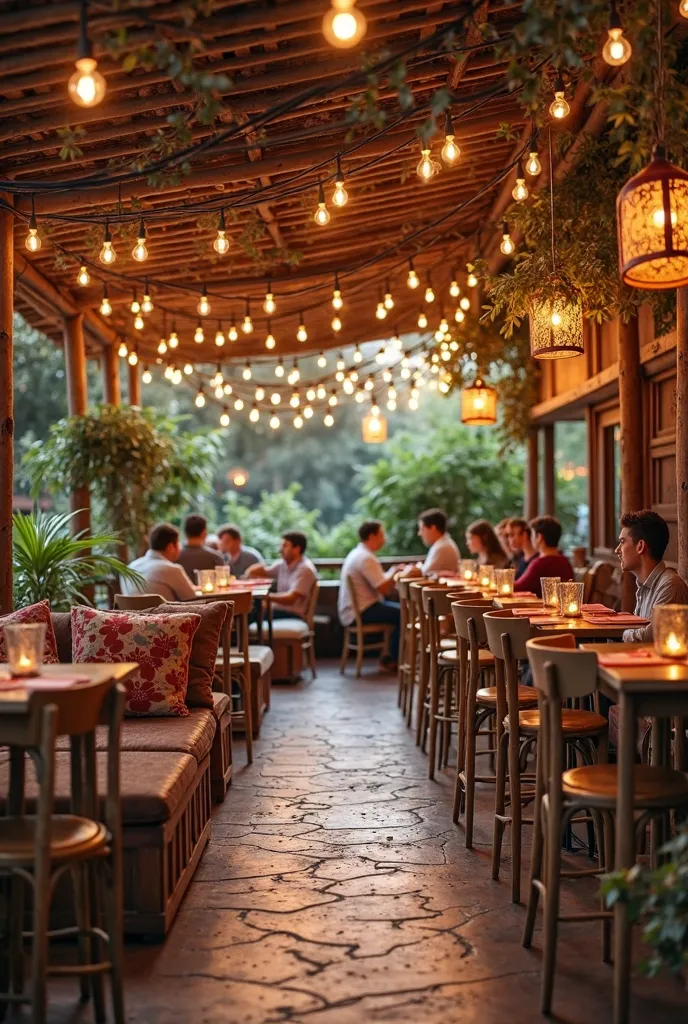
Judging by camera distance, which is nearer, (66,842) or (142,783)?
(66,842)

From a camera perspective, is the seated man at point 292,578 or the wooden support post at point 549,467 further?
the wooden support post at point 549,467

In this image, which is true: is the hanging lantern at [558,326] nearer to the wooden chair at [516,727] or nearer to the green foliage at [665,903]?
the wooden chair at [516,727]

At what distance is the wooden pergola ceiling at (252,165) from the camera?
196 inches

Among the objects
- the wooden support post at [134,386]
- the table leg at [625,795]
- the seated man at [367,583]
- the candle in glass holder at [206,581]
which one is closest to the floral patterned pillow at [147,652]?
the table leg at [625,795]

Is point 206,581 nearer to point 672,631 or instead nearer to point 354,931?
point 354,931

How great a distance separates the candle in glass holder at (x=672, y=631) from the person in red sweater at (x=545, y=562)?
345cm

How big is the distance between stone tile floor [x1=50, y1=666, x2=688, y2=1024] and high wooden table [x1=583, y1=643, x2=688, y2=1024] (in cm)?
20

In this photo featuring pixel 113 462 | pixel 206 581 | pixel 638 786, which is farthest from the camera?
pixel 113 462

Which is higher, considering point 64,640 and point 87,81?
point 87,81

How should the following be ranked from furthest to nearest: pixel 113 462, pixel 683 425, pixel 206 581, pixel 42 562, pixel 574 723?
1. pixel 113 462
2. pixel 206 581
3. pixel 42 562
4. pixel 683 425
5. pixel 574 723

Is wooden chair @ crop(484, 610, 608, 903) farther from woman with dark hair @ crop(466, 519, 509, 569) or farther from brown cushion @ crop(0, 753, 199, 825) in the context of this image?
woman with dark hair @ crop(466, 519, 509, 569)

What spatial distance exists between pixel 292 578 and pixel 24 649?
6441 mm

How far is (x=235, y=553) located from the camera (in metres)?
10.2

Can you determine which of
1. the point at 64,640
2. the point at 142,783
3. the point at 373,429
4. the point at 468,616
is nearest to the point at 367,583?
the point at 373,429
